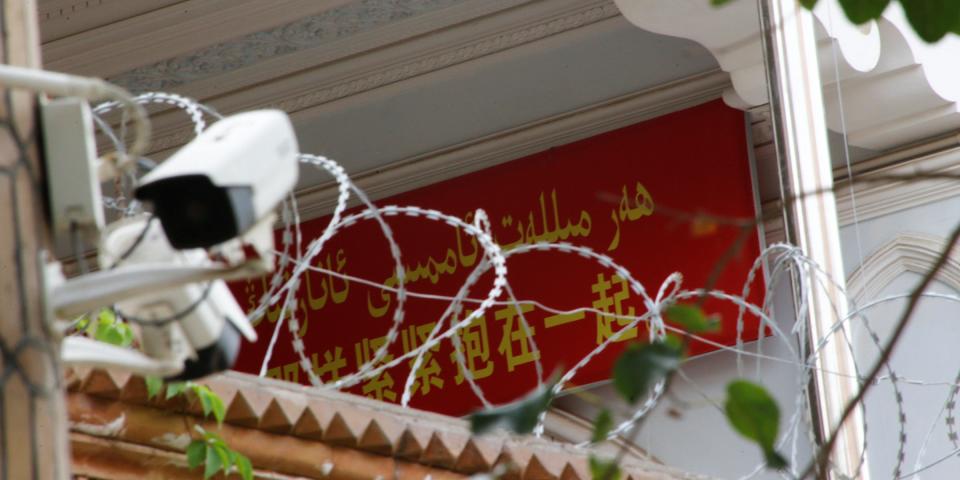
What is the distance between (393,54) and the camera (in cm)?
905

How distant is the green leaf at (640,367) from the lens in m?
1.21

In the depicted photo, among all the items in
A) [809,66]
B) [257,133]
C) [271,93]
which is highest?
[271,93]

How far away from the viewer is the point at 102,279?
1.51 metres

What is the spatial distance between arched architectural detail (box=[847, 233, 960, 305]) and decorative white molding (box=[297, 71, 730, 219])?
1.07m

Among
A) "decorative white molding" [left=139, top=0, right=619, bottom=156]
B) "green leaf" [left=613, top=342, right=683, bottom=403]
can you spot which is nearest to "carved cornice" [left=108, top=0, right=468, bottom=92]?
"decorative white molding" [left=139, top=0, right=619, bottom=156]

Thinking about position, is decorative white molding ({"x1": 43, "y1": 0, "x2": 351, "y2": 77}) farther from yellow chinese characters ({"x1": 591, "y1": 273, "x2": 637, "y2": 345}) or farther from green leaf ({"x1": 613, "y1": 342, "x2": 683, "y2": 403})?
green leaf ({"x1": 613, "y1": 342, "x2": 683, "y2": 403})

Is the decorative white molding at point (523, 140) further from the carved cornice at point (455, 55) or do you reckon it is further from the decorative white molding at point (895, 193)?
the decorative white molding at point (895, 193)

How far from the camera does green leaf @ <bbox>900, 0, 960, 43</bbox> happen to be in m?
1.43

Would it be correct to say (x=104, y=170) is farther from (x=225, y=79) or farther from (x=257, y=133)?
(x=225, y=79)

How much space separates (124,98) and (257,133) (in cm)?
13

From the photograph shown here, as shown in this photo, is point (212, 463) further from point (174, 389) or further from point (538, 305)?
point (538, 305)

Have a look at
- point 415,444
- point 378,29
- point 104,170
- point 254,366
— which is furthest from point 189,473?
point 254,366

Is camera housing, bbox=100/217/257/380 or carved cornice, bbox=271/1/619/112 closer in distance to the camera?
camera housing, bbox=100/217/257/380

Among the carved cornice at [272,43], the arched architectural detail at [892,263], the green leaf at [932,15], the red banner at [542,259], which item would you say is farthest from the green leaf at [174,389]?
the carved cornice at [272,43]
